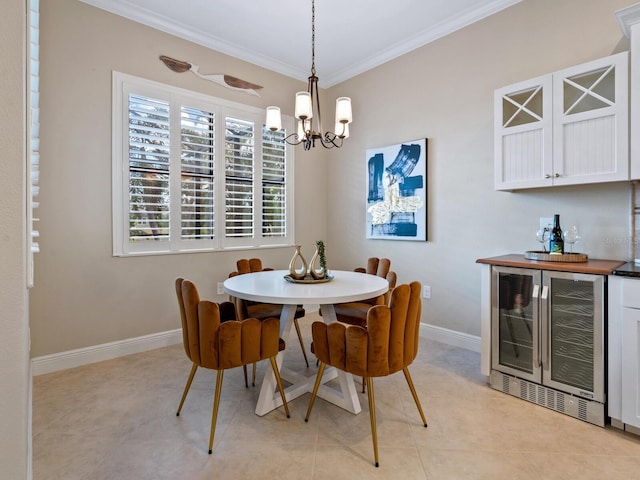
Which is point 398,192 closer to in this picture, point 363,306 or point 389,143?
point 389,143

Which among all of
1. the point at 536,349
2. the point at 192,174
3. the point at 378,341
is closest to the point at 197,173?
the point at 192,174

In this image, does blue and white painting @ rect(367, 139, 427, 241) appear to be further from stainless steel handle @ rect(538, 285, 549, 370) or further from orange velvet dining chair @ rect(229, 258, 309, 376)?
orange velvet dining chair @ rect(229, 258, 309, 376)

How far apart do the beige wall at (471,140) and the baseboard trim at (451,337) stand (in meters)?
0.06

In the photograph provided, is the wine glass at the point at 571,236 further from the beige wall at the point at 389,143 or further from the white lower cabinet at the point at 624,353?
the white lower cabinet at the point at 624,353

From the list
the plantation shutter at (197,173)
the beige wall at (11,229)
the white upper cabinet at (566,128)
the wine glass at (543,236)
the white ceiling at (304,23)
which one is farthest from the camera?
the plantation shutter at (197,173)

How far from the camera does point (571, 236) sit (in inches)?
91.8

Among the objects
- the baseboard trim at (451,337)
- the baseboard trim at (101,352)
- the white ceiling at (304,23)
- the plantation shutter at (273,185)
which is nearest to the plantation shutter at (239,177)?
the plantation shutter at (273,185)

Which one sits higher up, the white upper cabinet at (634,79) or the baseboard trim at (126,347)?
the white upper cabinet at (634,79)

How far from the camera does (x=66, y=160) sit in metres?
2.64

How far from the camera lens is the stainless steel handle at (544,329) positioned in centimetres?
211

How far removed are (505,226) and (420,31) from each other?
2.04m

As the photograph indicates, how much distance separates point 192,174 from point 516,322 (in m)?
3.01

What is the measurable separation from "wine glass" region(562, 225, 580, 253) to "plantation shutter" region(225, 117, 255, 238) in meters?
2.86

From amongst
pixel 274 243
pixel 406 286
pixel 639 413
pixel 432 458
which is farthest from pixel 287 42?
pixel 639 413
